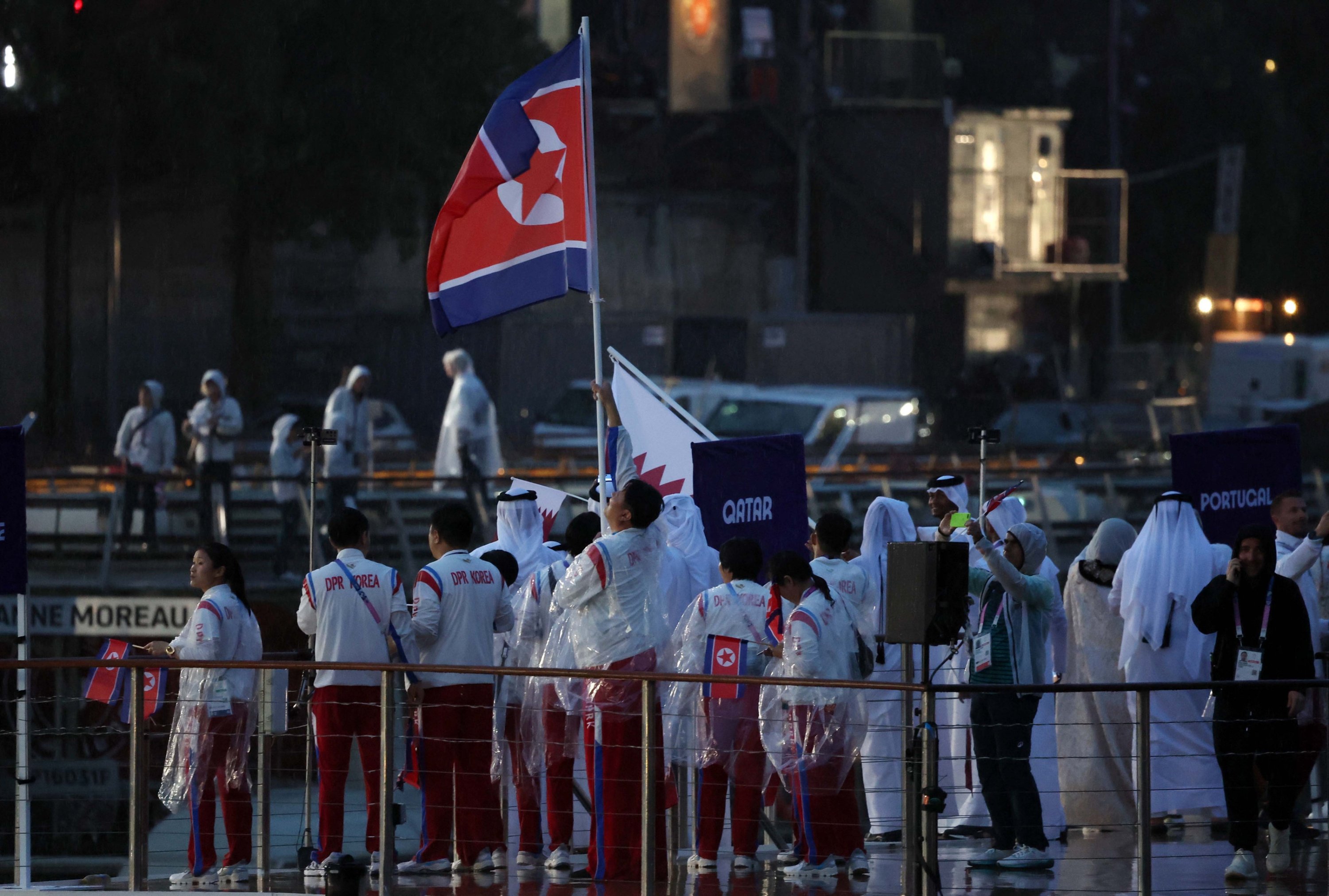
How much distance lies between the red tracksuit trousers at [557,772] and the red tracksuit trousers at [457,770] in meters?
0.25

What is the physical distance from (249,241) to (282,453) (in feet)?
33.7

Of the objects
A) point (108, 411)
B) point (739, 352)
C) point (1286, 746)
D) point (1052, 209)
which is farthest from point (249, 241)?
point (1286, 746)

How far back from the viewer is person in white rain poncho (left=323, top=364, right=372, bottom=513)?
17.8 meters

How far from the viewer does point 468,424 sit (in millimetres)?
17453

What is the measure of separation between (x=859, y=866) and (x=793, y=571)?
1200mm

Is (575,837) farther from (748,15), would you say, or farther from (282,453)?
(748,15)

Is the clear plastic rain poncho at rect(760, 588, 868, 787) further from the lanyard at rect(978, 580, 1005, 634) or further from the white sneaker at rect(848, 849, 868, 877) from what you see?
the lanyard at rect(978, 580, 1005, 634)

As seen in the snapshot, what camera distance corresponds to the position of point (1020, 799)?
7.92 m

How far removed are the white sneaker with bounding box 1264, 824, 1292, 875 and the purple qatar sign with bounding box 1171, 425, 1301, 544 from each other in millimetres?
2062

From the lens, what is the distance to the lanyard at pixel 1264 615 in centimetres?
767

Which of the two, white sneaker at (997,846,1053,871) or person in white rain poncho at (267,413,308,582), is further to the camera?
person in white rain poncho at (267,413,308,582)

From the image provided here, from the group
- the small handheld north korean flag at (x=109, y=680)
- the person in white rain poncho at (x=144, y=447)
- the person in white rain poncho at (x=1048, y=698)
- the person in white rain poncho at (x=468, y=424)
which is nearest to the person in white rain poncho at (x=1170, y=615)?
the person in white rain poncho at (x=1048, y=698)

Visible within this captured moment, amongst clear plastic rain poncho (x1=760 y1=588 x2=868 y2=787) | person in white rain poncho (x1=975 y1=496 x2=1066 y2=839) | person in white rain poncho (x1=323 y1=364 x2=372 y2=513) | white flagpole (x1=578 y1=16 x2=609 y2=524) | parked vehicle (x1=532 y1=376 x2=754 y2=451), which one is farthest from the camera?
parked vehicle (x1=532 y1=376 x2=754 y2=451)

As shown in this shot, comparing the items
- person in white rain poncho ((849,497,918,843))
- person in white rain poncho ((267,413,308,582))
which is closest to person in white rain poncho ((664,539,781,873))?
person in white rain poncho ((849,497,918,843))
